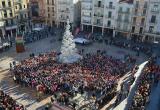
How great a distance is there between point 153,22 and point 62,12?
78.7ft

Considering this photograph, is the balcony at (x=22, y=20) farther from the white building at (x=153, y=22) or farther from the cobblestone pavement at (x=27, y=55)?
the white building at (x=153, y=22)

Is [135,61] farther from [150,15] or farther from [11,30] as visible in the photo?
[11,30]

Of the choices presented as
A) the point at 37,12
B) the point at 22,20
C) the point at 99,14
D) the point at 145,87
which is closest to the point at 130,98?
the point at 145,87

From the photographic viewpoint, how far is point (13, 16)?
2491 inches

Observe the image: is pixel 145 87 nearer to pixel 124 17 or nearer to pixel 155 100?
pixel 155 100

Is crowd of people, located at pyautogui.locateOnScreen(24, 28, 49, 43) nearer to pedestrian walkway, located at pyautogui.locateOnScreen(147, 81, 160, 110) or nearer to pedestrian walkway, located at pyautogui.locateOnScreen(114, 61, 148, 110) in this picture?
pedestrian walkway, located at pyautogui.locateOnScreen(114, 61, 148, 110)

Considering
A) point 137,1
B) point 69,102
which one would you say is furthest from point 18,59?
point 137,1

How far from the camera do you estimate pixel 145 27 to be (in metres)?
58.3

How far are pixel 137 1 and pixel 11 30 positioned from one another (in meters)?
31.7

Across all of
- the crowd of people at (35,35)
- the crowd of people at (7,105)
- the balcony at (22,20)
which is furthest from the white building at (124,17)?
the crowd of people at (7,105)

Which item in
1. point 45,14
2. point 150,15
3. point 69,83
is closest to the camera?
point 69,83

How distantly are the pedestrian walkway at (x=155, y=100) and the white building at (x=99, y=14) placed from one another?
26.2 meters

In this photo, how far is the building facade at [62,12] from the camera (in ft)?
216

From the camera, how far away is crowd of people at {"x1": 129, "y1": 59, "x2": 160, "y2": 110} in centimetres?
3281
